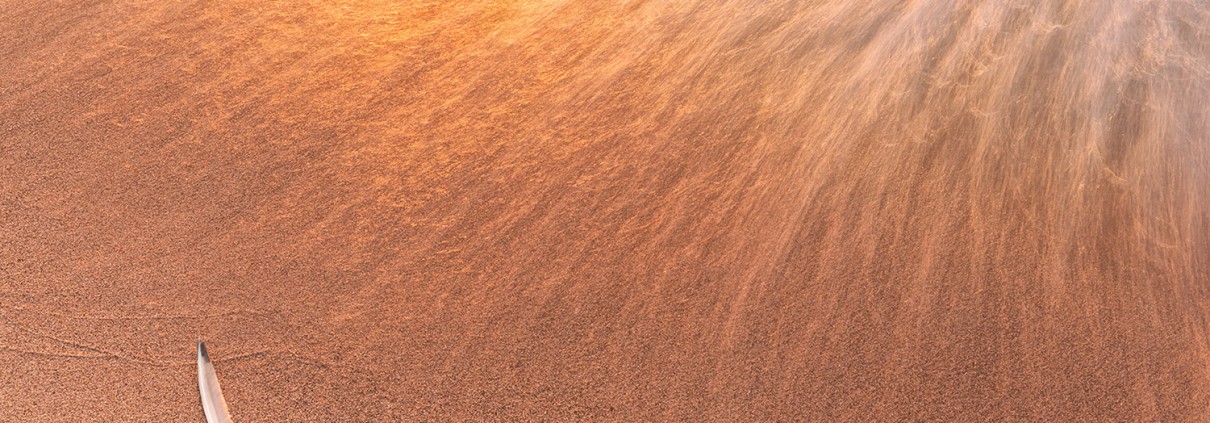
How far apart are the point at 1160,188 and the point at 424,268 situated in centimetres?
325

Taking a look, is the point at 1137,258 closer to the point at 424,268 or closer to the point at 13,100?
the point at 424,268

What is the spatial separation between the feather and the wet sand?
0.13ft

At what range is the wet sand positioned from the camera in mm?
3012

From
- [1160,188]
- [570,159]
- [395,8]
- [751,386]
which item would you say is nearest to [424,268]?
[570,159]

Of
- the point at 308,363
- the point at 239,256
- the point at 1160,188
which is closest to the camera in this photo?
the point at 308,363

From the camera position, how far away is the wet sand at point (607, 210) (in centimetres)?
301

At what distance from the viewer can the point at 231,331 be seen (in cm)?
304

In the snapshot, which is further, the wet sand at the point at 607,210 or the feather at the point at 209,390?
the wet sand at the point at 607,210

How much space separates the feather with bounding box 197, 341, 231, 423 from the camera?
277cm

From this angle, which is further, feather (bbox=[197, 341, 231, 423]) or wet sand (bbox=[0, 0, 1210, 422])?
wet sand (bbox=[0, 0, 1210, 422])

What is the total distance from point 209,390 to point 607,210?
1.61 metres

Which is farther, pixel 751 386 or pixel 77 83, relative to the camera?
pixel 77 83

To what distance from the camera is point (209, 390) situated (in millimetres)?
2836

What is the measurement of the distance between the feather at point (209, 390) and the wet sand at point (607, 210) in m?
0.04
